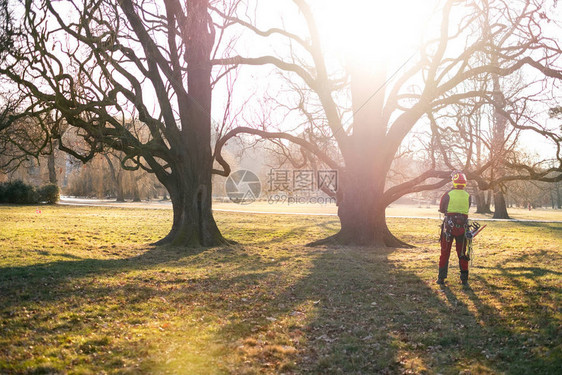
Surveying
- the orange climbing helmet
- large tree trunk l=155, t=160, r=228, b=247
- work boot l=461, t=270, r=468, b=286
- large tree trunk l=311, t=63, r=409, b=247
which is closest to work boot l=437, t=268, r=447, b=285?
work boot l=461, t=270, r=468, b=286

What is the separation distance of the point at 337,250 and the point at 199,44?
8.09 m

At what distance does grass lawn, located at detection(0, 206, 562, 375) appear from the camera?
532 centimetres

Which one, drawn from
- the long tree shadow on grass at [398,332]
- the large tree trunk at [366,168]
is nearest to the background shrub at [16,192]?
the large tree trunk at [366,168]

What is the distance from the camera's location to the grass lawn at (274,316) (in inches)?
210

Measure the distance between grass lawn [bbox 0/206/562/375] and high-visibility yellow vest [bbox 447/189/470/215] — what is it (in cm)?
143

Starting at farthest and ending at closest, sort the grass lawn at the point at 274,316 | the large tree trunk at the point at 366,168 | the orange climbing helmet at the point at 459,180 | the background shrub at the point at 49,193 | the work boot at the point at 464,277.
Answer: the background shrub at the point at 49,193 < the large tree trunk at the point at 366,168 < the orange climbing helmet at the point at 459,180 < the work boot at the point at 464,277 < the grass lawn at the point at 274,316

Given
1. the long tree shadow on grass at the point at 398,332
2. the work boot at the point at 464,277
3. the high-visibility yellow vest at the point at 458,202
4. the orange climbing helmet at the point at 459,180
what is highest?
the orange climbing helmet at the point at 459,180

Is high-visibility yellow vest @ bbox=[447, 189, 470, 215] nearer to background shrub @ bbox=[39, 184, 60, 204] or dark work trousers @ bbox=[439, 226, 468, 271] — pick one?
dark work trousers @ bbox=[439, 226, 468, 271]

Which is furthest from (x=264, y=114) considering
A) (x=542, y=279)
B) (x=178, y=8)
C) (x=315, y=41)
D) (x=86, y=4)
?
(x=542, y=279)

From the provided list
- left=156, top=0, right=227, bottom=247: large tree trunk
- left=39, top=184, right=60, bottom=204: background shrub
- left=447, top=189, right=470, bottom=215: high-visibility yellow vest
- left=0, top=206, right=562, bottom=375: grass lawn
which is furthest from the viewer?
left=39, top=184, right=60, bottom=204: background shrub

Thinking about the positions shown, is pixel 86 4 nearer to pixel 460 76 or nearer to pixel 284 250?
pixel 284 250

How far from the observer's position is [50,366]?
4945mm

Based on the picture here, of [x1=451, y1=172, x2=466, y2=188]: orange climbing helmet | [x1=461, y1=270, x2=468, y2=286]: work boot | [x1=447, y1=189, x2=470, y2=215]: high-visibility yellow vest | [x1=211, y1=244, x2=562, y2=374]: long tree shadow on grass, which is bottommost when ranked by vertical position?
[x1=211, y1=244, x2=562, y2=374]: long tree shadow on grass

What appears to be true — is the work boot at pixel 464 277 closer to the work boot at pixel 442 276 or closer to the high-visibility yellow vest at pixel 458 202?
the work boot at pixel 442 276
